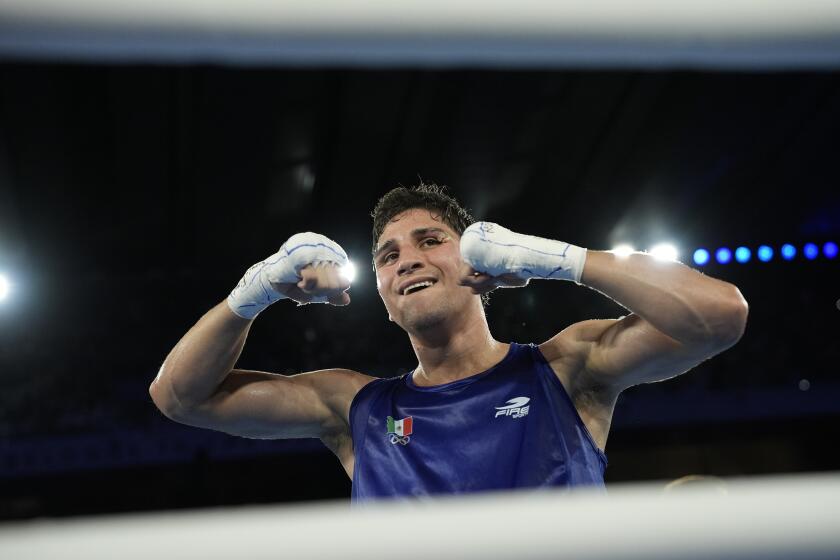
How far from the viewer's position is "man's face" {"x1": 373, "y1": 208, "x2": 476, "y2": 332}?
6.58 feet

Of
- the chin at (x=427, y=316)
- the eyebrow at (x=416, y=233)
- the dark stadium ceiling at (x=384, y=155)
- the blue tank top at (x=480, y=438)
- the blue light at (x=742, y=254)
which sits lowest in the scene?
the blue tank top at (x=480, y=438)

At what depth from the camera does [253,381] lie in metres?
2.02

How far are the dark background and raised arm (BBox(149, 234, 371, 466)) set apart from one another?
2.73 m

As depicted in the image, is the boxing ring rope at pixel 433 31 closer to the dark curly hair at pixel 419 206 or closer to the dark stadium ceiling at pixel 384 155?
the dark curly hair at pixel 419 206

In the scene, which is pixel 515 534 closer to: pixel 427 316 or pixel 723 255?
pixel 427 316

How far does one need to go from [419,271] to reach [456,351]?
233 millimetres

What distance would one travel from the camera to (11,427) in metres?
6.22

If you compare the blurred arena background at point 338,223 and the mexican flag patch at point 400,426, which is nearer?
the mexican flag patch at point 400,426

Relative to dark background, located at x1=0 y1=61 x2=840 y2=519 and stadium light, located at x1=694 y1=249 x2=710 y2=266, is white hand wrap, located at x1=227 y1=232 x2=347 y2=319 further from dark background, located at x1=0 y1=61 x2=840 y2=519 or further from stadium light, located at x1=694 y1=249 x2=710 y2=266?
stadium light, located at x1=694 y1=249 x2=710 y2=266

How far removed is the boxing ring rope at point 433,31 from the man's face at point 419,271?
1483mm

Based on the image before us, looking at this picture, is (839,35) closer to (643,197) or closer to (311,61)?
(311,61)

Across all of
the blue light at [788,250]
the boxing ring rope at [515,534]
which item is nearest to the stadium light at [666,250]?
the blue light at [788,250]

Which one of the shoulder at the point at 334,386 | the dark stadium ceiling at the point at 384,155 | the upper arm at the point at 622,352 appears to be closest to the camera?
the upper arm at the point at 622,352

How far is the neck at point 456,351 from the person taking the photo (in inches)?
79.7
